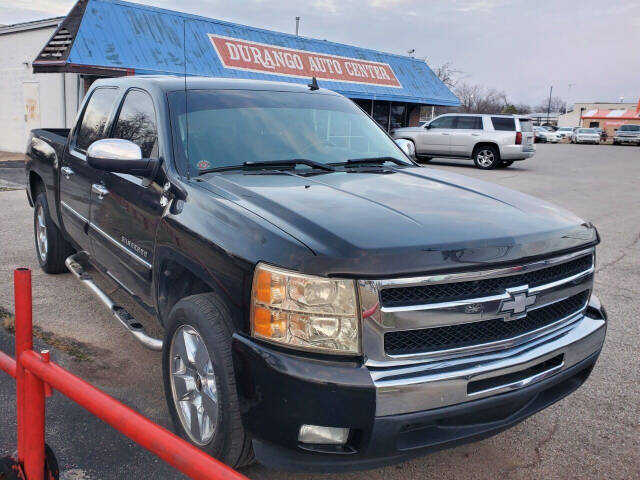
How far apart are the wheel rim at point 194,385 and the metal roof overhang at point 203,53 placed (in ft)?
30.7

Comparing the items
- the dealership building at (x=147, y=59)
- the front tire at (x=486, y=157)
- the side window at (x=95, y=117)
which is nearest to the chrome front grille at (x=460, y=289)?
the side window at (x=95, y=117)

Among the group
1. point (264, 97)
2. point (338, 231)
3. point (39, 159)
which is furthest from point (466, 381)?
point (39, 159)

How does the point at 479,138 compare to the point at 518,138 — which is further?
the point at 479,138

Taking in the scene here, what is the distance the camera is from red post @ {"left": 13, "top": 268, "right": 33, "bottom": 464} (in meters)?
2.07

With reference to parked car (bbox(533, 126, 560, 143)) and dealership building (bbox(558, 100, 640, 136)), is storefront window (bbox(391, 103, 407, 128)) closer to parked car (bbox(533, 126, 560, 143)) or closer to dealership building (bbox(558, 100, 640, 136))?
parked car (bbox(533, 126, 560, 143))

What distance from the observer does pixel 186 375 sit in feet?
9.14

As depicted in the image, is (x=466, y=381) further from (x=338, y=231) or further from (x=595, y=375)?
(x=595, y=375)

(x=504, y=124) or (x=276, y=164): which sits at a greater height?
(x=504, y=124)

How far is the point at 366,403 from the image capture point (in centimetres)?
212

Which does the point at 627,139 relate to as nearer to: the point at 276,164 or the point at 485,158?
the point at 485,158

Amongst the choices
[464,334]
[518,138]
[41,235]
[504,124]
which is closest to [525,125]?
[504,124]

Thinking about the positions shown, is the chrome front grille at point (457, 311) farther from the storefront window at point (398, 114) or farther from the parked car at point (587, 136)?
the parked car at point (587, 136)

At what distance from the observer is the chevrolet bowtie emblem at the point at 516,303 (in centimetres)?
240

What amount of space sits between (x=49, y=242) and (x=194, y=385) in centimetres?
342
